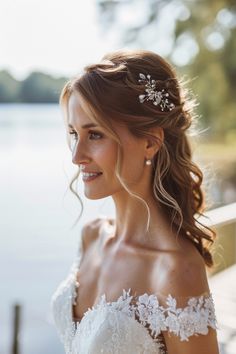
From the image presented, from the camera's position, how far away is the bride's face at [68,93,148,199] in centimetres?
140

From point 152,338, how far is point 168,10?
6907mm

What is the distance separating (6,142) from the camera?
9.19 m

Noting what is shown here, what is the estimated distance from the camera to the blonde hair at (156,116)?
4.50ft

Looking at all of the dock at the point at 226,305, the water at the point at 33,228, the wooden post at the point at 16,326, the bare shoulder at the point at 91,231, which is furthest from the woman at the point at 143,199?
the water at the point at 33,228

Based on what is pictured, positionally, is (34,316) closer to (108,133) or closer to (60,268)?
(60,268)

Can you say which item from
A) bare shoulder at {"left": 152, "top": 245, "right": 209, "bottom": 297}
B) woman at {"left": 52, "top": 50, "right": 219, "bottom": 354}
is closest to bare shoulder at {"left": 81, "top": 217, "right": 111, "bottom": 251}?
woman at {"left": 52, "top": 50, "right": 219, "bottom": 354}

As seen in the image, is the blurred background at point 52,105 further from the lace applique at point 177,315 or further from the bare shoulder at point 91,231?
the lace applique at point 177,315

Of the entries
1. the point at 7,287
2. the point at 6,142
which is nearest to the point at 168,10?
the point at 6,142

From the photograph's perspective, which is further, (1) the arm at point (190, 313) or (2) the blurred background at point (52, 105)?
(2) the blurred background at point (52, 105)

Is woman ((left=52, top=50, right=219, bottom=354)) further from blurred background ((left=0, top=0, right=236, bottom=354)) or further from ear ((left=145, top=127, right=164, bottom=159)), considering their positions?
blurred background ((left=0, top=0, right=236, bottom=354))

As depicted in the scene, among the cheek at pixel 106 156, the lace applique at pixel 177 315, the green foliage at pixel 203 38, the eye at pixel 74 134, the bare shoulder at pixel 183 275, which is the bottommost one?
the lace applique at pixel 177 315

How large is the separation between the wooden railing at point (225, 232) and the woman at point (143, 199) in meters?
1.59

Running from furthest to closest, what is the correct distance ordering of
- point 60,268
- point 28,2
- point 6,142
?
point 28,2, point 6,142, point 60,268

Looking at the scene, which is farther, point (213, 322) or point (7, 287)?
point (7, 287)
